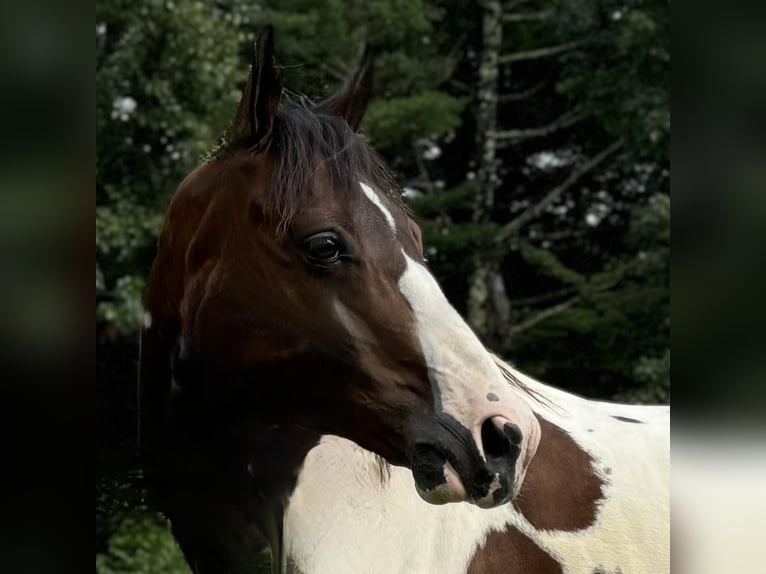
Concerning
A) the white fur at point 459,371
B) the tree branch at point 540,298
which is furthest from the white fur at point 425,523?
the tree branch at point 540,298

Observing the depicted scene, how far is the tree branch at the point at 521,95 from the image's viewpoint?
19.3 feet

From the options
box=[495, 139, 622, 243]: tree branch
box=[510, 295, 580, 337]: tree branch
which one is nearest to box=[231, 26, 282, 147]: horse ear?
box=[510, 295, 580, 337]: tree branch

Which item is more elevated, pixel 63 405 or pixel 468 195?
pixel 468 195

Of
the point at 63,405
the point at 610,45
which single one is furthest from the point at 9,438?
the point at 610,45

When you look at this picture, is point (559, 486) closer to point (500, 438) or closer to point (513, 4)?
point (500, 438)

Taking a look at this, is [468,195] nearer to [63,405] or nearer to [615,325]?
[615,325]

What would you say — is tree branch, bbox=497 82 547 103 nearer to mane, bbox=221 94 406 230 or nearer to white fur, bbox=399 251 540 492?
mane, bbox=221 94 406 230

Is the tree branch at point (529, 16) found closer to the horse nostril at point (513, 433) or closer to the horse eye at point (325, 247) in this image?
the horse eye at point (325, 247)

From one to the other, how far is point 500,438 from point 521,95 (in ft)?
16.9

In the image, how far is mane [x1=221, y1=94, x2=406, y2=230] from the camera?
49.2 inches

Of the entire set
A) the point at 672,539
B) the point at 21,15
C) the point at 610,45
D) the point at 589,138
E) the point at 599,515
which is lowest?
the point at 599,515

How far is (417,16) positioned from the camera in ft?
18.5

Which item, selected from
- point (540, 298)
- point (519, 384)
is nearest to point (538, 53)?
point (540, 298)

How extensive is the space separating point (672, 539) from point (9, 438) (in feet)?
1.89
